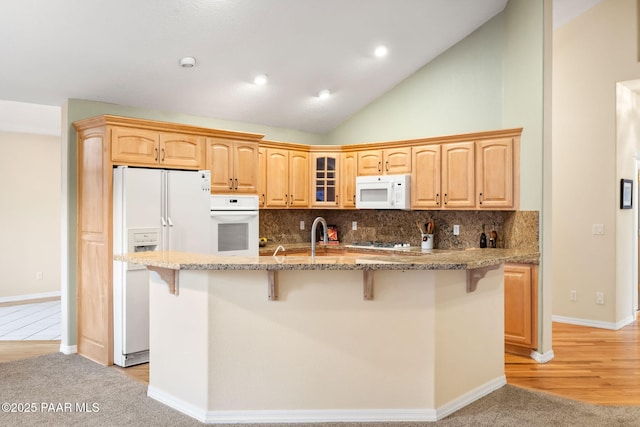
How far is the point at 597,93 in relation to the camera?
5.98 m

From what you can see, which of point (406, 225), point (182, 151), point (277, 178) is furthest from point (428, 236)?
point (182, 151)

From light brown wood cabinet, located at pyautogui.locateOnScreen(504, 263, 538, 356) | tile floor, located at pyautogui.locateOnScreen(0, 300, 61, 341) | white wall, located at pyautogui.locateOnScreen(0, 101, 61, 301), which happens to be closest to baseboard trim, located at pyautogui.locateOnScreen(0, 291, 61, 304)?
white wall, located at pyautogui.locateOnScreen(0, 101, 61, 301)

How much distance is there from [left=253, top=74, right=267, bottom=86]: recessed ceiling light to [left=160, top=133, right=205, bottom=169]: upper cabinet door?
83 cm

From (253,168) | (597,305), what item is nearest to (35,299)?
(253,168)

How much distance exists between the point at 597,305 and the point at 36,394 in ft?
18.8

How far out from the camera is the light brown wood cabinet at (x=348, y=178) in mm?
6418

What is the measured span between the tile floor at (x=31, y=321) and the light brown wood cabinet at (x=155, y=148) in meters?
2.29

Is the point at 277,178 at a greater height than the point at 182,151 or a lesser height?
lesser

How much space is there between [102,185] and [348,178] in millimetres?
2962

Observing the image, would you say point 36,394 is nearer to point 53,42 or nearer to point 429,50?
point 53,42

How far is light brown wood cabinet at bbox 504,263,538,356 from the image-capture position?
471 centimetres

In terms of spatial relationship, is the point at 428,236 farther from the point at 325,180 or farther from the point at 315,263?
the point at 315,263

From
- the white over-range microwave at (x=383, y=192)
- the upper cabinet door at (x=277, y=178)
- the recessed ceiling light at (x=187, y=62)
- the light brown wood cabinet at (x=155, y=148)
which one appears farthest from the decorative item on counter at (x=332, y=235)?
the recessed ceiling light at (x=187, y=62)

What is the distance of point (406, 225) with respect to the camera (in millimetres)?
6379
